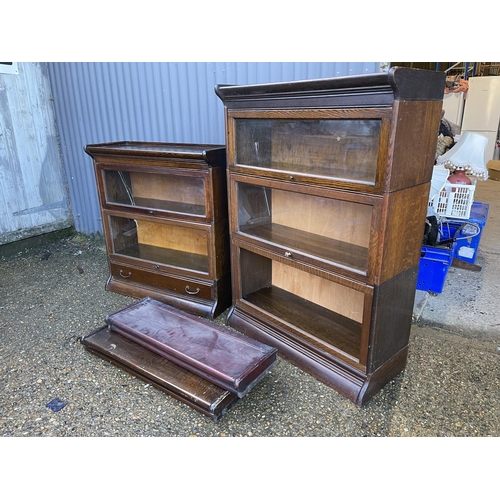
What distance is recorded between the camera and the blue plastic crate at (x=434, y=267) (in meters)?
2.68

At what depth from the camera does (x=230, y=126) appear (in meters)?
2.09

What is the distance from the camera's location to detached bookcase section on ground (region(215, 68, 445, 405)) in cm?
151

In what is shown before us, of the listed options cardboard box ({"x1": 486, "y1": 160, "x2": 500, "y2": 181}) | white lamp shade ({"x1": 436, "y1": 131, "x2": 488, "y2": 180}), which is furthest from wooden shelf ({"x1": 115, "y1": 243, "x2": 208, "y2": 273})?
cardboard box ({"x1": 486, "y1": 160, "x2": 500, "y2": 181})

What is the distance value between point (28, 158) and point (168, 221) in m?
1.96

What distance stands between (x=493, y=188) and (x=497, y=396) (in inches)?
227

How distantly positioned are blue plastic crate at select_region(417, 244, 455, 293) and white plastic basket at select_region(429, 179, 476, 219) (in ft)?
1.36

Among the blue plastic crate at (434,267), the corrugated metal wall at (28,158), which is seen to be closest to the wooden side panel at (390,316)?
the blue plastic crate at (434,267)

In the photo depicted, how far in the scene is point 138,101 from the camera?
3.29 m

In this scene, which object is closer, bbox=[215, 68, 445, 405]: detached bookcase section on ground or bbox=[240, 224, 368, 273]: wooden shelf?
bbox=[215, 68, 445, 405]: detached bookcase section on ground

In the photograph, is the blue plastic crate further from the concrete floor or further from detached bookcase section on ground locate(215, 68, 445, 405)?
detached bookcase section on ground locate(215, 68, 445, 405)

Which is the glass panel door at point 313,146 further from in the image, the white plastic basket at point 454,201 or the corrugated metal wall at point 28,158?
the corrugated metal wall at point 28,158

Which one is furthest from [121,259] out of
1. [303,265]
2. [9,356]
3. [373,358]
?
[373,358]

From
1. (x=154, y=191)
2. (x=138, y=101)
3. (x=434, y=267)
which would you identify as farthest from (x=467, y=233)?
(x=138, y=101)

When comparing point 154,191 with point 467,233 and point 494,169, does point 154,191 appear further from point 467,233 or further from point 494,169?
point 494,169
